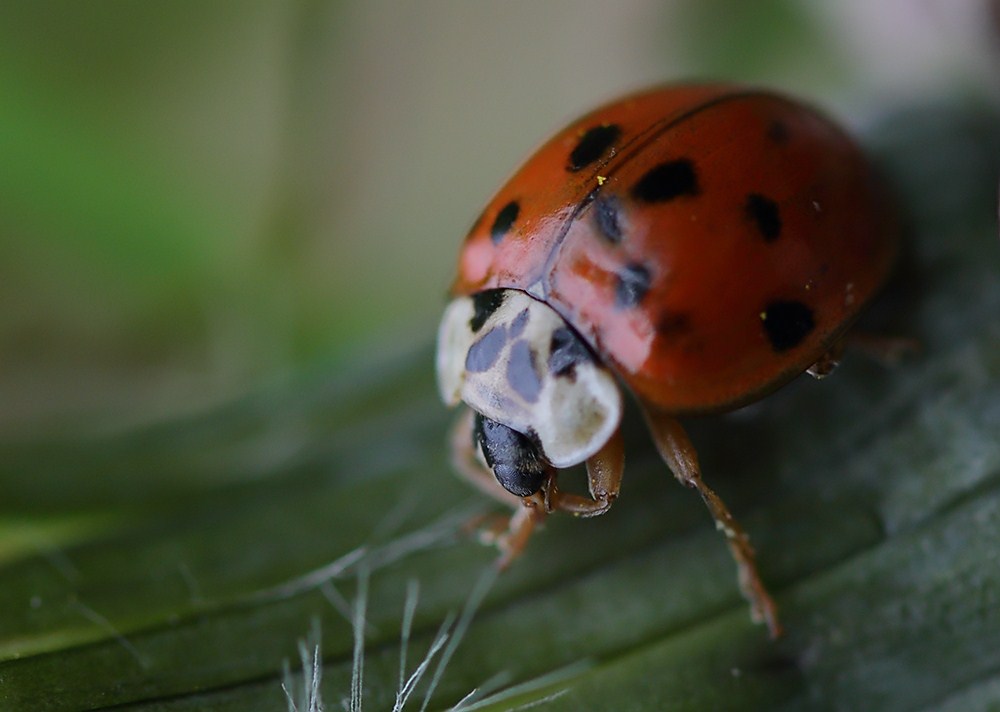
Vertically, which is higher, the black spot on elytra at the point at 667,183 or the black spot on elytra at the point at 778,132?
the black spot on elytra at the point at 778,132

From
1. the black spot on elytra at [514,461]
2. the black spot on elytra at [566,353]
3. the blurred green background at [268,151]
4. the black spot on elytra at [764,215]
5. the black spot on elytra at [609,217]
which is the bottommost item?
the black spot on elytra at [514,461]

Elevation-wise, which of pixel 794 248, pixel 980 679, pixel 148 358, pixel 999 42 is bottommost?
pixel 980 679

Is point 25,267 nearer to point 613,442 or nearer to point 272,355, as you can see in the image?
point 272,355

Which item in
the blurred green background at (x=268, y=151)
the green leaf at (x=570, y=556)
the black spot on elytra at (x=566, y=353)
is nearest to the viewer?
the green leaf at (x=570, y=556)

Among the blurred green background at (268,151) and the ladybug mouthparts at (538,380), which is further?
the blurred green background at (268,151)

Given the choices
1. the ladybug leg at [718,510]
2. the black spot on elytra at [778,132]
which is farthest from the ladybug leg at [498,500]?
the black spot on elytra at [778,132]

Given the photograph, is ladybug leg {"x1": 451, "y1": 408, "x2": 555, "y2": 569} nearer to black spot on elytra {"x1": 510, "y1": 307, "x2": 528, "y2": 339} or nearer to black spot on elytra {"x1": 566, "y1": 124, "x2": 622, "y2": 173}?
black spot on elytra {"x1": 510, "y1": 307, "x2": 528, "y2": 339}

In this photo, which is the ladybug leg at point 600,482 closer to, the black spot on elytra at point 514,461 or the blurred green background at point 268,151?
the black spot on elytra at point 514,461

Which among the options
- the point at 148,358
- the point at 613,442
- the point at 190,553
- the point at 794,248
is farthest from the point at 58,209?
the point at 794,248

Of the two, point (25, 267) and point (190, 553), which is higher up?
point (25, 267)
